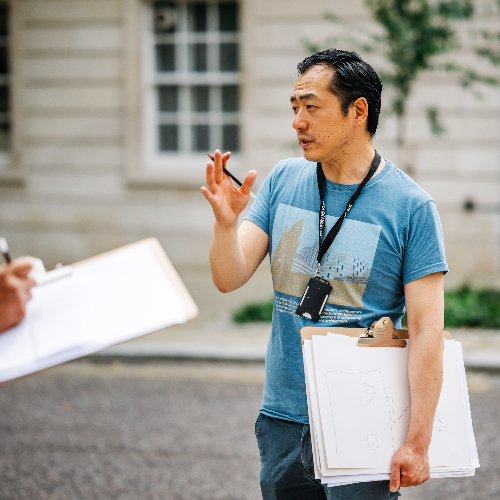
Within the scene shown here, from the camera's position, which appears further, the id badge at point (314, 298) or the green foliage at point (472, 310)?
the green foliage at point (472, 310)

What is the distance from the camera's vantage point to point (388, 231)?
1.88 meters

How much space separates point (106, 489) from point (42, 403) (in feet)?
5.48

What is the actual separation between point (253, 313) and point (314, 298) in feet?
19.9

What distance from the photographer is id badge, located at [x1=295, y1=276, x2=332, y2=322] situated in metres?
1.92

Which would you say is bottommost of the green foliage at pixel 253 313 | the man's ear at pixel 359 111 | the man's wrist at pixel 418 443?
the green foliage at pixel 253 313

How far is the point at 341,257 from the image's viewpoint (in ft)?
6.30

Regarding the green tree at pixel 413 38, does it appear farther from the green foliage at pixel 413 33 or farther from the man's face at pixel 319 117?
the man's face at pixel 319 117

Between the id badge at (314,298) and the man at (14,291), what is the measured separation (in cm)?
78

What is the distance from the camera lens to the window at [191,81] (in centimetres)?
1042

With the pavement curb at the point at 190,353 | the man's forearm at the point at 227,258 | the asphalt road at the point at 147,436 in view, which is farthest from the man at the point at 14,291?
the pavement curb at the point at 190,353

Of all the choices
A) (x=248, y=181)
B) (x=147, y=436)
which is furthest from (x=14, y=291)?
(x=147, y=436)

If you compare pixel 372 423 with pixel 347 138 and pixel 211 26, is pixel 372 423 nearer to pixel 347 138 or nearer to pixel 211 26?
pixel 347 138

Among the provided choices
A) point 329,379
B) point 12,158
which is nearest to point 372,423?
point 329,379

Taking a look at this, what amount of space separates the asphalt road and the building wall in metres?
3.96
